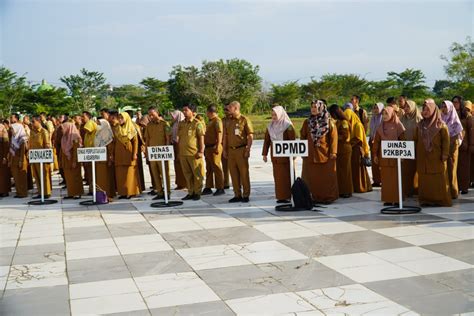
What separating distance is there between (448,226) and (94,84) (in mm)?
47071

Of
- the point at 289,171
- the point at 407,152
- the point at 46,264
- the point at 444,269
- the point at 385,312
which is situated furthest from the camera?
the point at 289,171

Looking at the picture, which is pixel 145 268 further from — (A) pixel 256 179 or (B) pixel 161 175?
(A) pixel 256 179

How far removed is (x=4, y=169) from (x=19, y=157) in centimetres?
57

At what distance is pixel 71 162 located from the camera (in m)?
11.7

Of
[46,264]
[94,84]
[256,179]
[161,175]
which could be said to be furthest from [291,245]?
[94,84]

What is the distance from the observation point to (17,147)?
1258 cm

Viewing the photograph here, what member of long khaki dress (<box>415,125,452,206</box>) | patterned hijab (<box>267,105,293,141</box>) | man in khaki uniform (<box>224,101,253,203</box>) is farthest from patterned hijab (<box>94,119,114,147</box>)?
long khaki dress (<box>415,125,452,206</box>)

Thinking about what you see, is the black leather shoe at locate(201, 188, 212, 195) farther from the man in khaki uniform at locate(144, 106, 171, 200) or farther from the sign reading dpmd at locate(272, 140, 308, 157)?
the sign reading dpmd at locate(272, 140, 308, 157)

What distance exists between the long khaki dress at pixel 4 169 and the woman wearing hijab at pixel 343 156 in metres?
Answer: 7.37

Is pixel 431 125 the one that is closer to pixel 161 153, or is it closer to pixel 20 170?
pixel 161 153

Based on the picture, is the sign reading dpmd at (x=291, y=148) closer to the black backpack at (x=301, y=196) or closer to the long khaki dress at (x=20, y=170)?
the black backpack at (x=301, y=196)

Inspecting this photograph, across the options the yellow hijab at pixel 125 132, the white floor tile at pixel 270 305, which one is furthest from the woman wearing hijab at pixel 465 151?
the yellow hijab at pixel 125 132

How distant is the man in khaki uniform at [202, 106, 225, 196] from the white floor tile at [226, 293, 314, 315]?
6.16 m

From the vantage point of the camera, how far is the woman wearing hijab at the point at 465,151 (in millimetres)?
9909
